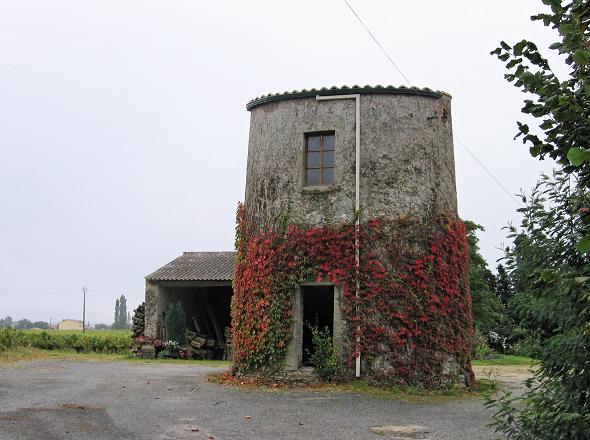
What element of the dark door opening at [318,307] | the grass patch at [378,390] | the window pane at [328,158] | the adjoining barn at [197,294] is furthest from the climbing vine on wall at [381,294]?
the adjoining barn at [197,294]

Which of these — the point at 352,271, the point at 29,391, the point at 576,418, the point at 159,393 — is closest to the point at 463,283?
the point at 352,271

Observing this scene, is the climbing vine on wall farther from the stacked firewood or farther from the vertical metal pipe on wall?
the stacked firewood

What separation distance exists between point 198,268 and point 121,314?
254ft

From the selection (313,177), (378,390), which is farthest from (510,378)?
(313,177)

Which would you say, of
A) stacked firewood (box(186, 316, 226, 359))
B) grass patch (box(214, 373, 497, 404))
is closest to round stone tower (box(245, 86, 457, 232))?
A: grass patch (box(214, 373, 497, 404))

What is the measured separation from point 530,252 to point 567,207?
45 centimetres

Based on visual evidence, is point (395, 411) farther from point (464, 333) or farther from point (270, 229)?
point (270, 229)

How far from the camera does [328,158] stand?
14.1 meters

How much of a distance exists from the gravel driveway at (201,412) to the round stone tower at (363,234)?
124 centimetres

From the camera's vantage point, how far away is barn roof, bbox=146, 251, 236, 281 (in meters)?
23.7

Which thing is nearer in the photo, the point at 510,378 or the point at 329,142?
the point at 329,142

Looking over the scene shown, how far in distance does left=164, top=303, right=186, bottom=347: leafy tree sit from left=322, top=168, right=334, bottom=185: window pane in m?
11.4

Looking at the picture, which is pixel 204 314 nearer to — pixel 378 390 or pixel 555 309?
pixel 378 390

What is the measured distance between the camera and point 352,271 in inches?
524
